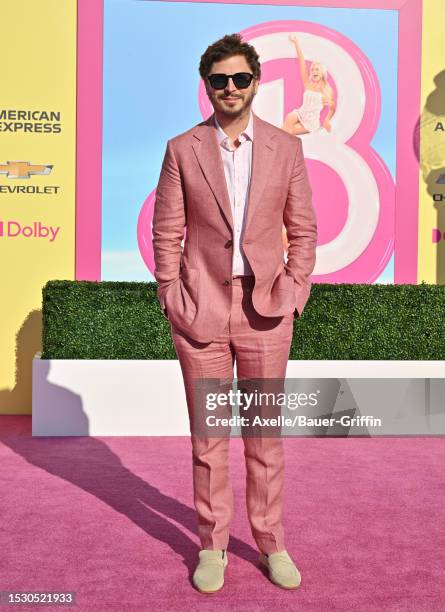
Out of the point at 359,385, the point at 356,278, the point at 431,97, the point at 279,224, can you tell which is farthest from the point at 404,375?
the point at 279,224

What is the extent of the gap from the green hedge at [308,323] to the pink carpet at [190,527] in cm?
82

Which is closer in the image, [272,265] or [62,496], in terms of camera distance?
[272,265]

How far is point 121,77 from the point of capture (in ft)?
23.1

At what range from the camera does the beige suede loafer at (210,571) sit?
2.86m

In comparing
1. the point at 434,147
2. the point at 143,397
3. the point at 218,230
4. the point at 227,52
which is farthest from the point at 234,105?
the point at 434,147

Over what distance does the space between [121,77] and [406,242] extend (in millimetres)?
3099

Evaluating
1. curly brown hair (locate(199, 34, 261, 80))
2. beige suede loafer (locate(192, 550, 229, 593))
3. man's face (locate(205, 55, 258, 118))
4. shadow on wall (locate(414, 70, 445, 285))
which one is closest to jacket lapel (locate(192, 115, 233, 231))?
man's face (locate(205, 55, 258, 118))

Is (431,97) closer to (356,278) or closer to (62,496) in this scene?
(356,278)

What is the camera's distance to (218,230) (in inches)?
115

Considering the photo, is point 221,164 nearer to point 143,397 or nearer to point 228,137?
point 228,137

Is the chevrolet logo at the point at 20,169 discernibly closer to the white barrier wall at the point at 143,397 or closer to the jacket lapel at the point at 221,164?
the white barrier wall at the point at 143,397

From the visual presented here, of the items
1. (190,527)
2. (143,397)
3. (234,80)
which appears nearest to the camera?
(234,80)

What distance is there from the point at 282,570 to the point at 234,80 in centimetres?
189

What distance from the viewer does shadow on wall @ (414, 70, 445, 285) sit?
728 cm
